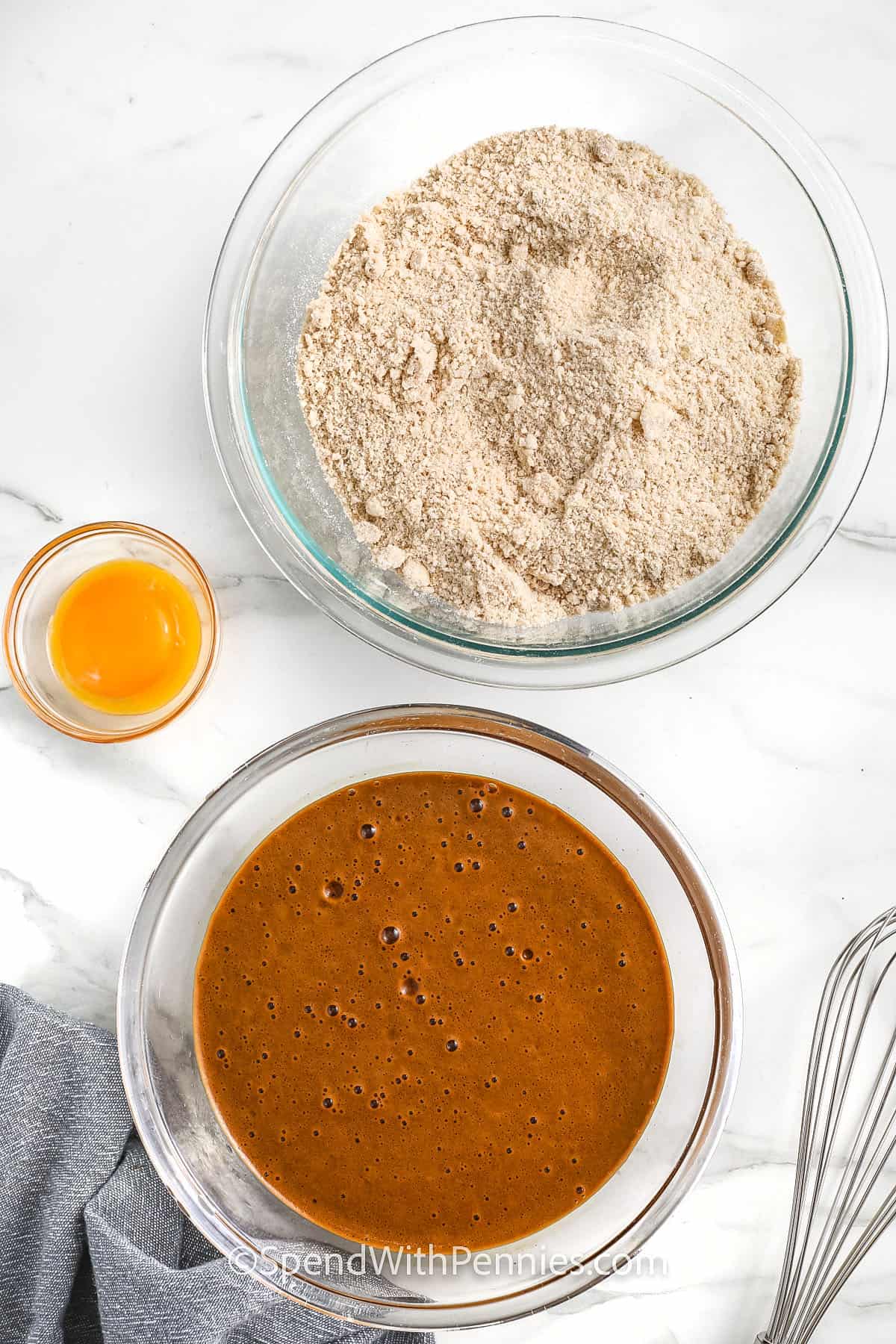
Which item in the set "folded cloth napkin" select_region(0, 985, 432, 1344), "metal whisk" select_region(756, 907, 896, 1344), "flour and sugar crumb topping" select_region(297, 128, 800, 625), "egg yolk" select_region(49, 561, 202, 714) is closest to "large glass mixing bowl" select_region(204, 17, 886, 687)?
"flour and sugar crumb topping" select_region(297, 128, 800, 625)

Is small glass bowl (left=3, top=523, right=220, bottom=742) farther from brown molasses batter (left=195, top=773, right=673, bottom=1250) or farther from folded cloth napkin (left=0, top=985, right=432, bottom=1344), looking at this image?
folded cloth napkin (left=0, top=985, right=432, bottom=1344)

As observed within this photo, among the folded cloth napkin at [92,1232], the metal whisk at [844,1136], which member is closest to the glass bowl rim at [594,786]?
the folded cloth napkin at [92,1232]

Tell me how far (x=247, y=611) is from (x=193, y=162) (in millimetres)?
622

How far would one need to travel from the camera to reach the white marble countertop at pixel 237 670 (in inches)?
49.7

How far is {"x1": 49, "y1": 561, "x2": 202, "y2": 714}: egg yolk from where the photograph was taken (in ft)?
4.12

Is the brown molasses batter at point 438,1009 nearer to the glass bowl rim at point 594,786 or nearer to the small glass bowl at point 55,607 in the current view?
the glass bowl rim at point 594,786

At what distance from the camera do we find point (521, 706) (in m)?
1.27

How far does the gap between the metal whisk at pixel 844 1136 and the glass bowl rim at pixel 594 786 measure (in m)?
0.16

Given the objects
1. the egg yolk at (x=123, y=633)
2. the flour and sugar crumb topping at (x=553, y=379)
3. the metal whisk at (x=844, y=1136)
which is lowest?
the metal whisk at (x=844, y=1136)

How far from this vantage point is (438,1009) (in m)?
1.17

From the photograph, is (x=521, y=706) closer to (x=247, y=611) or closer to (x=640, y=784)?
(x=640, y=784)

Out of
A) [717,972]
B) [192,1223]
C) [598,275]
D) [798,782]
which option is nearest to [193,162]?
[598,275]

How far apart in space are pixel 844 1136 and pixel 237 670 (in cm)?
107

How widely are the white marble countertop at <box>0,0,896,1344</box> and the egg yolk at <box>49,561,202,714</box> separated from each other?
0.06m
